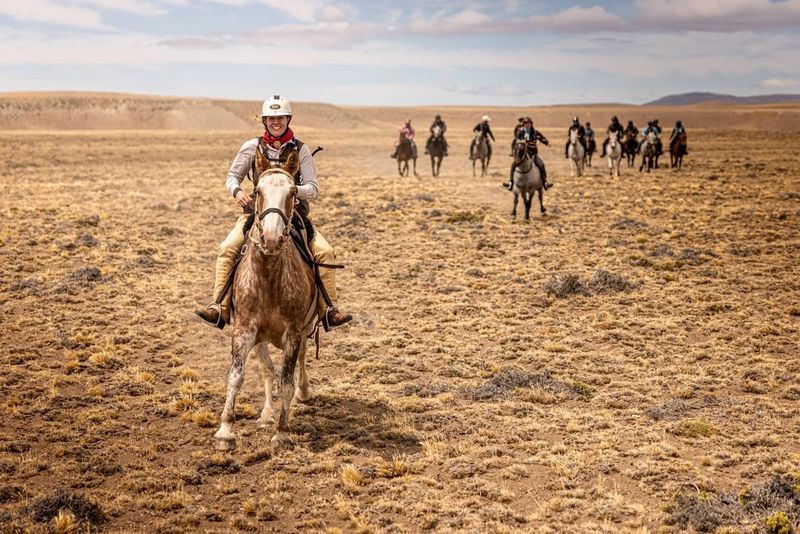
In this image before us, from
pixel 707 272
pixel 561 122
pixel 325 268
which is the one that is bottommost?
pixel 707 272

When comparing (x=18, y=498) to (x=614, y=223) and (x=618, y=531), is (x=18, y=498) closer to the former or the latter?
(x=618, y=531)

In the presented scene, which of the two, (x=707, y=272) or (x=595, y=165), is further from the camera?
(x=595, y=165)

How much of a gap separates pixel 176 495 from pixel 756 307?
1172 centimetres

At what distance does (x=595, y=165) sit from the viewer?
145 feet

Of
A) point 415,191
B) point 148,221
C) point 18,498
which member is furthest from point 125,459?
point 415,191

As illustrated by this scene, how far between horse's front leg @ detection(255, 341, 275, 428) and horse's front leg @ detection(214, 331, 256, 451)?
746mm

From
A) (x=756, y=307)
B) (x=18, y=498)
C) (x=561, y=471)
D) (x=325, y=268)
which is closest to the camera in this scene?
(x=18, y=498)

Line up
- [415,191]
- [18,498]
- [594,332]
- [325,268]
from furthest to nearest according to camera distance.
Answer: [415,191]
[594,332]
[325,268]
[18,498]

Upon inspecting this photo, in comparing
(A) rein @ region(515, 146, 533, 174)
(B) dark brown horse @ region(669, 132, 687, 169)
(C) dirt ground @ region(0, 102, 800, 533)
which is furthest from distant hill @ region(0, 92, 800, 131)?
(C) dirt ground @ region(0, 102, 800, 533)

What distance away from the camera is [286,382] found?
24.3 feet

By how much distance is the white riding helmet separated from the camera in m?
7.40

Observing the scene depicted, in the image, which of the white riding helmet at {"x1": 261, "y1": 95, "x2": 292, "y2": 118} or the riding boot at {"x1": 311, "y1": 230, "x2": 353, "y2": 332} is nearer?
the white riding helmet at {"x1": 261, "y1": 95, "x2": 292, "y2": 118}

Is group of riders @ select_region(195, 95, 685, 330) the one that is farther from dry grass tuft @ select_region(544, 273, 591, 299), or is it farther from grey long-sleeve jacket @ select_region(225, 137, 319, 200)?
dry grass tuft @ select_region(544, 273, 591, 299)

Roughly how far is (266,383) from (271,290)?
1.82 metres
